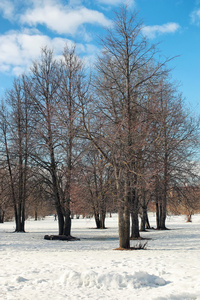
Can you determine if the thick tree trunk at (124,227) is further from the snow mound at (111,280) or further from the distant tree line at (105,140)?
the snow mound at (111,280)

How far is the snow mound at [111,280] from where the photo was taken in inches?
271

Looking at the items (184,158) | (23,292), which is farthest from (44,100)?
(23,292)

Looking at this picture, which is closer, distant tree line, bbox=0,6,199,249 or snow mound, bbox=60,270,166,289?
snow mound, bbox=60,270,166,289

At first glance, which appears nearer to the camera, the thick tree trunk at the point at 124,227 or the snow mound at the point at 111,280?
the snow mound at the point at 111,280

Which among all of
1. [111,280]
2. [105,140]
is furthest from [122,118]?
[111,280]

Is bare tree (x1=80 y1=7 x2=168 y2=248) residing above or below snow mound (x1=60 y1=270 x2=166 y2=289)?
above

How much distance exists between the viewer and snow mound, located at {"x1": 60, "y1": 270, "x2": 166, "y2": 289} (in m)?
6.87

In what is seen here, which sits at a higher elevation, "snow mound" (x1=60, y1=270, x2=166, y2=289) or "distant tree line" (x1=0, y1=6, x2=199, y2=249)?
"distant tree line" (x1=0, y1=6, x2=199, y2=249)

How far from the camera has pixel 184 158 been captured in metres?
22.9

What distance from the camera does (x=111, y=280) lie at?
7.04 m

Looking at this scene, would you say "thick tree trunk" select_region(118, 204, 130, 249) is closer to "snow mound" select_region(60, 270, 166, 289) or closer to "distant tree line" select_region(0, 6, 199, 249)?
"distant tree line" select_region(0, 6, 199, 249)

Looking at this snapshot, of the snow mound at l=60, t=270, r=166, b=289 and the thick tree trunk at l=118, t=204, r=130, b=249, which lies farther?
the thick tree trunk at l=118, t=204, r=130, b=249

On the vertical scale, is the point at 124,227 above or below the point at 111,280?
above

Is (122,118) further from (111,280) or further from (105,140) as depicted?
(111,280)
